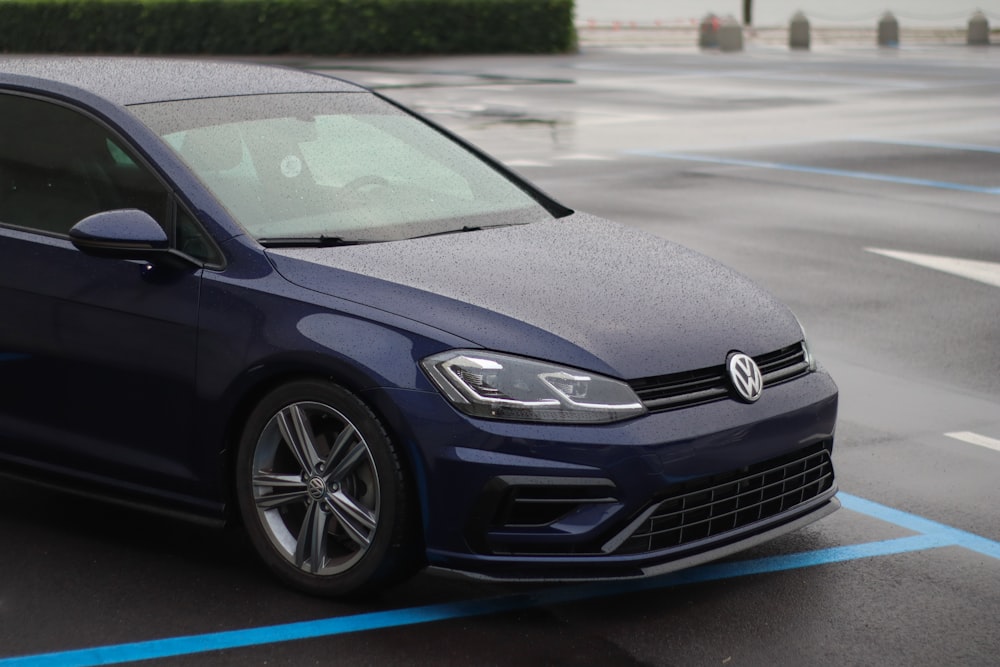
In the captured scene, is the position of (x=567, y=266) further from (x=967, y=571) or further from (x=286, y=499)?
(x=967, y=571)

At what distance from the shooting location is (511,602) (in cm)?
485

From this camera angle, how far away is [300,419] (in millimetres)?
4715

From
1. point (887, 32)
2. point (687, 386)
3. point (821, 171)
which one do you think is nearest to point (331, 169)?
point (687, 386)

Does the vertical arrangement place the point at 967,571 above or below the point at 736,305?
below

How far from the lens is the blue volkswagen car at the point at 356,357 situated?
4.45 metres

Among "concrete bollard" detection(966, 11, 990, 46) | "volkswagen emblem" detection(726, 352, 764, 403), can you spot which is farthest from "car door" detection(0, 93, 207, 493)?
"concrete bollard" detection(966, 11, 990, 46)

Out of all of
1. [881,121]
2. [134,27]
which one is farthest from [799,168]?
[134,27]

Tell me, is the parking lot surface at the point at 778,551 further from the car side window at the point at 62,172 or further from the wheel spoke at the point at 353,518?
the car side window at the point at 62,172

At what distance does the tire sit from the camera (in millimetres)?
4559

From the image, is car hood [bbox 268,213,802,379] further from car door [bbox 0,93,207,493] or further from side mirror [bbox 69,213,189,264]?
car door [bbox 0,93,207,493]

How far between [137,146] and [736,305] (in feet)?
6.58

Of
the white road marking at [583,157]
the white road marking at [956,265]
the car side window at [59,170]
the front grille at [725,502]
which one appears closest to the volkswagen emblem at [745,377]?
the front grille at [725,502]

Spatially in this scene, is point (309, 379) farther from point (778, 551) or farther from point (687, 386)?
point (778, 551)

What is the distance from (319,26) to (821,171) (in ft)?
79.9
